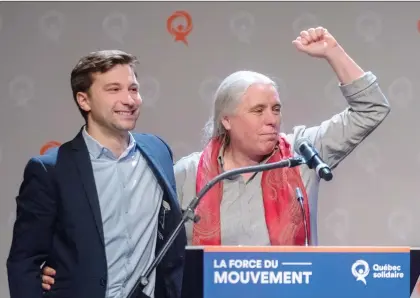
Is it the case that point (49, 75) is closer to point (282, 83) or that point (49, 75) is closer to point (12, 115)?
point (12, 115)

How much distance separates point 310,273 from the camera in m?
1.30

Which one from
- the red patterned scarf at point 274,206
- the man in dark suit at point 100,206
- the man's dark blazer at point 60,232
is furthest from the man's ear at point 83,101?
the red patterned scarf at point 274,206

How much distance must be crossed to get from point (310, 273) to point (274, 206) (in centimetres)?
72

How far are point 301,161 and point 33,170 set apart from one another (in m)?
0.66

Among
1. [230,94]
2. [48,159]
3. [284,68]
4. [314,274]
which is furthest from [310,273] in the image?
[284,68]

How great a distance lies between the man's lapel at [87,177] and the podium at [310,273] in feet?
1.61

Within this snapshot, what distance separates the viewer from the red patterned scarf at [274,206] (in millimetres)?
1967

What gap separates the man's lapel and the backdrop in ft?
4.64

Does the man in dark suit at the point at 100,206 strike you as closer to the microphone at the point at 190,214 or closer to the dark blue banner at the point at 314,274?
the microphone at the point at 190,214

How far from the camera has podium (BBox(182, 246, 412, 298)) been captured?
4.26 feet

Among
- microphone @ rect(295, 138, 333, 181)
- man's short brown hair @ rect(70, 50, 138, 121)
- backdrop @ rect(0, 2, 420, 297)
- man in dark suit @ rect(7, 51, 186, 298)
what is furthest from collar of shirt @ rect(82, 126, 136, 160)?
backdrop @ rect(0, 2, 420, 297)

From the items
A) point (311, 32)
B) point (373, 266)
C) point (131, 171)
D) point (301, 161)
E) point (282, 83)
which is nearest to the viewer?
point (373, 266)

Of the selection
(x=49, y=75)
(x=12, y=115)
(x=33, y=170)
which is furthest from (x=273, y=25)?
(x=33, y=170)

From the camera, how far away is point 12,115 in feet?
10.8
